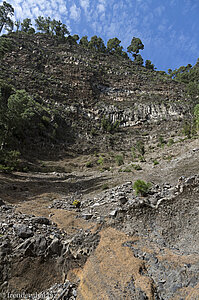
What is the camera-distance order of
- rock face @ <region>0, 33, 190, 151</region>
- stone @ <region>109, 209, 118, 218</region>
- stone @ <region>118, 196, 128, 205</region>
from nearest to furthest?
stone @ <region>109, 209, 118, 218</region>, stone @ <region>118, 196, 128, 205</region>, rock face @ <region>0, 33, 190, 151</region>

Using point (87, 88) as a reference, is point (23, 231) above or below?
below

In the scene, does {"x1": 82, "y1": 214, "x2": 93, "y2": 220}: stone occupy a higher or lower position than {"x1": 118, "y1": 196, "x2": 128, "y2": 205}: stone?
lower

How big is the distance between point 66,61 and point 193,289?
70850mm

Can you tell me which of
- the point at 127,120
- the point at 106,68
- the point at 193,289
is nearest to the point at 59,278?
the point at 193,289

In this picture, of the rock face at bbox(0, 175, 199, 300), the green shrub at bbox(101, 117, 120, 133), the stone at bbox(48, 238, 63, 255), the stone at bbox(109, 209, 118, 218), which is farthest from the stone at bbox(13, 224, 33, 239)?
the green shrub at bbox(101, 117, 120, 133)

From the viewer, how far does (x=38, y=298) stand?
4.03m

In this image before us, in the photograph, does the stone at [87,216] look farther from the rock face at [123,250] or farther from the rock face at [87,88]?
the rock face at [87,88]

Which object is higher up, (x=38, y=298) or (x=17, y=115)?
(x=17, y=115)

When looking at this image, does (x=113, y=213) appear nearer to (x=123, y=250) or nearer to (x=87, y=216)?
(x=87, y=216)

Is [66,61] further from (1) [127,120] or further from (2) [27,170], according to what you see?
(2) [27,170]

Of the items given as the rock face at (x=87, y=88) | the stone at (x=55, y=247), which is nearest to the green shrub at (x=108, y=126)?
the rock face at (x=87, y=88)

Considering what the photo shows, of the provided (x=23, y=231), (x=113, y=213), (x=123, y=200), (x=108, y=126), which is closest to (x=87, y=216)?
(x=113, y=213)

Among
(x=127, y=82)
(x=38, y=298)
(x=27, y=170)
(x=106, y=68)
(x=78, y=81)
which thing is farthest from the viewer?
(x=106, y=68)

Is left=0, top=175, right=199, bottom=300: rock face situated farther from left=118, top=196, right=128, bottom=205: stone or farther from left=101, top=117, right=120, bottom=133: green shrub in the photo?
left=101, top=117, right=120, bottom=133: green shrub
